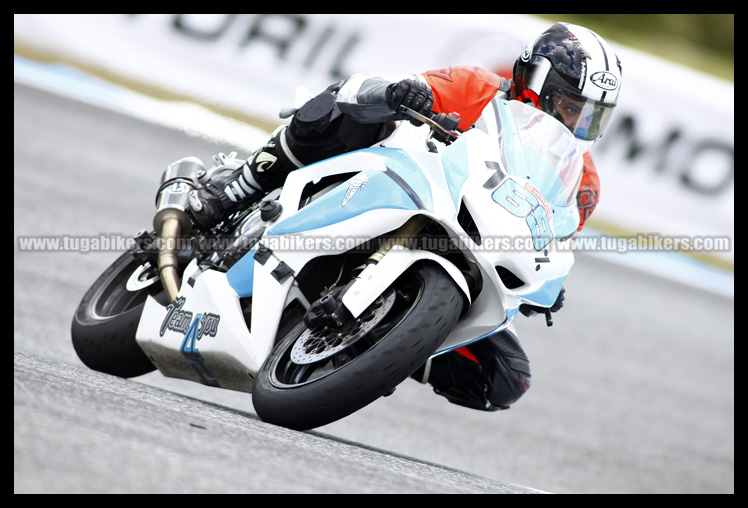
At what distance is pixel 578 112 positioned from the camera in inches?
130

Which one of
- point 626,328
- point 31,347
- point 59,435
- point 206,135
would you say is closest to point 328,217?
point 59,435

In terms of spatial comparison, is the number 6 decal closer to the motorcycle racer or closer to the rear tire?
the motorcycle racer

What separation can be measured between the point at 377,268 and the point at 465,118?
987 mm

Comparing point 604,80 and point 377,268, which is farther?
point 604,80

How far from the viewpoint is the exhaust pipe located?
3836 mm

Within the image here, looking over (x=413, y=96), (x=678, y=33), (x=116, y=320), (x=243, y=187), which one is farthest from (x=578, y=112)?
(x=678, y=33)

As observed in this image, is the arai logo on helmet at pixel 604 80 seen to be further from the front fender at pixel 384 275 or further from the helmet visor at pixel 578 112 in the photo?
the front fender at pixel 384 275

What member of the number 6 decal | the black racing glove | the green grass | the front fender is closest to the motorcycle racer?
the black racing glove

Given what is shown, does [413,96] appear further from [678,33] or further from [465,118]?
[678,33]

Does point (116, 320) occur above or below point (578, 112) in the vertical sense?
below

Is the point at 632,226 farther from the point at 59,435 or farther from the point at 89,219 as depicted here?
the point at 59,435

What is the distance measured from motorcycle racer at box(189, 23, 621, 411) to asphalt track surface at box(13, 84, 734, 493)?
0.46 meters
